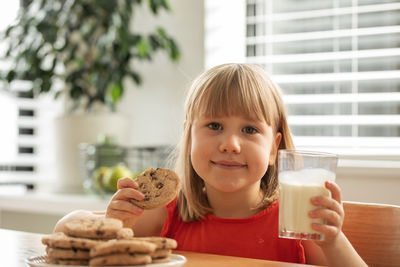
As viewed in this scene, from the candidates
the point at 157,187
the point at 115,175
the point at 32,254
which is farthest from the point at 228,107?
the point at 115,175

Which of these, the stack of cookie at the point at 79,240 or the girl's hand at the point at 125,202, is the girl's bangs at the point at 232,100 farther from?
Answer: the stack of cookie at the point at 79,240

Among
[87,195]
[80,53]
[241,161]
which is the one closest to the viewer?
[241,161]

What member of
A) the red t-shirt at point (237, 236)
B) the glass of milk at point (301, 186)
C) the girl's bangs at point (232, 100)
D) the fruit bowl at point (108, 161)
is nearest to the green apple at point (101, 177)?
the fruit bowl at point (108, 161)

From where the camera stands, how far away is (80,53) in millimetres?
3109

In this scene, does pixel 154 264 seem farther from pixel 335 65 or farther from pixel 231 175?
pixel 335 65

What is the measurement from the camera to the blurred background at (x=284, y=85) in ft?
7.78

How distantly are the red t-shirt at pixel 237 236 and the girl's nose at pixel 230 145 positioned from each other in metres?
0.21

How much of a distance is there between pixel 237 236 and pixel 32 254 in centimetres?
49

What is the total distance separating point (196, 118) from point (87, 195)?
145 centimetres

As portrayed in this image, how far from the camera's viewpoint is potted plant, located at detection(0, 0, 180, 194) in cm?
266

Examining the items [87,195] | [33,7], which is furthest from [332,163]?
[33,7]

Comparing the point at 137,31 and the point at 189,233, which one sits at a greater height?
the point at 137,31

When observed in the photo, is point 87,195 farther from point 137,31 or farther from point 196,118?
point 196,118

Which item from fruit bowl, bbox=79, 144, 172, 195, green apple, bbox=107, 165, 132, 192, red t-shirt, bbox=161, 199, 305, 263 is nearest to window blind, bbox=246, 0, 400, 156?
fruit bowl, bbox=79, 144, 172, 195
